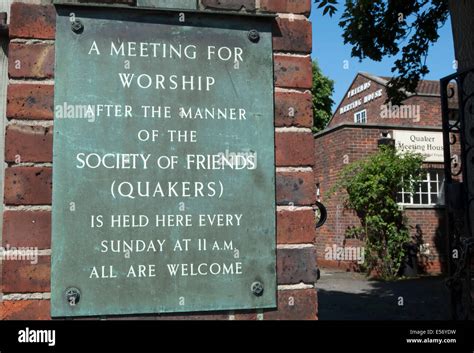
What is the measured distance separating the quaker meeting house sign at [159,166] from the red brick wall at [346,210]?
13.5 meters

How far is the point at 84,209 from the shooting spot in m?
1.73

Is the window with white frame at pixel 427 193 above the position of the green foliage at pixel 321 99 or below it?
below

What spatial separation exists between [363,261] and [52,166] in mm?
13689

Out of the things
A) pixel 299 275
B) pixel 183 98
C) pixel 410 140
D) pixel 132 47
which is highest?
pixel 410 140

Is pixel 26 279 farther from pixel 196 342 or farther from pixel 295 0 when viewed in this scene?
pixel 295 0

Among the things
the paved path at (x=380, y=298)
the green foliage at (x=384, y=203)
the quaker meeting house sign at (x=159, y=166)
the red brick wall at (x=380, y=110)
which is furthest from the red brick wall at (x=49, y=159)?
the red brick wall at (x=380, y=110)

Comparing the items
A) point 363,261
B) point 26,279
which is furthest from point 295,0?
point 363,261

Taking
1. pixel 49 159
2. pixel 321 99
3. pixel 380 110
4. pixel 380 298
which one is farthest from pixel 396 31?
pixel 321 99

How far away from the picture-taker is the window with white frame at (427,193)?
15236mm

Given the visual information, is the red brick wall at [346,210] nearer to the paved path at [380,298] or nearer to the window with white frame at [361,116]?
the paved path at [380,298]

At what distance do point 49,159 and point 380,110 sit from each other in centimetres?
2561

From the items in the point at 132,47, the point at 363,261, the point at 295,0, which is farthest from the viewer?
the point at 363,261

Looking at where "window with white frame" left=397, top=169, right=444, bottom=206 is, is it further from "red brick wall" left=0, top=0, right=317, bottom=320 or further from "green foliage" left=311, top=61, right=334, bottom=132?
"green foliage" left=311, top=61, right=334, bottom=132

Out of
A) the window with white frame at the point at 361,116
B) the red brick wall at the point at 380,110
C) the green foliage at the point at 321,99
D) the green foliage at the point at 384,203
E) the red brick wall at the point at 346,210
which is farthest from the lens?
the green foliage at the point at 321,99
